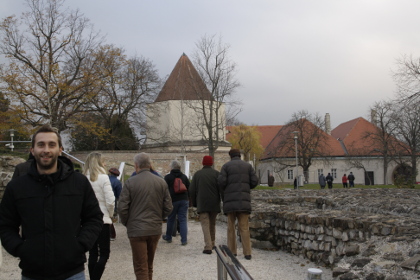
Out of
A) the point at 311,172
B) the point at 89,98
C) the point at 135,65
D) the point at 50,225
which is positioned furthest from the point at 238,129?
the point at 50,225

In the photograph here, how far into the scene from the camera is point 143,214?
6.16 metres

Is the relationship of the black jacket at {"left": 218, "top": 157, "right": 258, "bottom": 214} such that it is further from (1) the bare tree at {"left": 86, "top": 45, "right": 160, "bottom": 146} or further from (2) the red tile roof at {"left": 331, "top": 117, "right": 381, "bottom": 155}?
(2) the red tile roof at {"left": 331, "top": 117, "right": 381, "bottom": 155}

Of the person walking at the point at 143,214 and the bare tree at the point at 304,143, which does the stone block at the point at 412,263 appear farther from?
the bare tree at the point at 304,143

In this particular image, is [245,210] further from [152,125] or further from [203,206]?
[152,125]

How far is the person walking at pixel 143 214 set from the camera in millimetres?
6066

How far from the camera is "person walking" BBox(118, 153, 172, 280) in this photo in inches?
239

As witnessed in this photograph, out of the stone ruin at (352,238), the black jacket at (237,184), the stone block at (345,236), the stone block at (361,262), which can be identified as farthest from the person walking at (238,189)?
the stone block at (361,262)

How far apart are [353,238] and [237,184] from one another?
86.6 inches

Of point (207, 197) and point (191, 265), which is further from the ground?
point (207, 197)

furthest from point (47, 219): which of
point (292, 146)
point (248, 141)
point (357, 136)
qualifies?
point (357, 136)

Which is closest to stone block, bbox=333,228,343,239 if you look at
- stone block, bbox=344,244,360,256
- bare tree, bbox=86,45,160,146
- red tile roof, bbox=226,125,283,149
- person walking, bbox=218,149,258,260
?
stone block, bbox=344,244,360,256

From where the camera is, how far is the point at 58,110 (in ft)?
112

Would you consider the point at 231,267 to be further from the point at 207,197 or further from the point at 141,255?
the point at 207,197

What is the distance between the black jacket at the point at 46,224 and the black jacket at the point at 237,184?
498 cm
